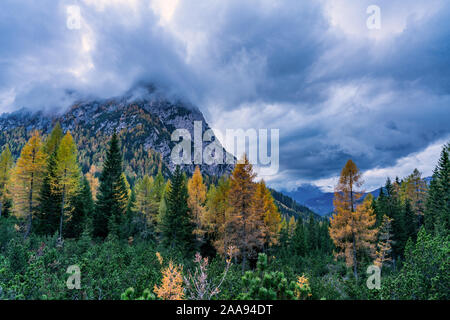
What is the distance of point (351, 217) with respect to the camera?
61.9 ft

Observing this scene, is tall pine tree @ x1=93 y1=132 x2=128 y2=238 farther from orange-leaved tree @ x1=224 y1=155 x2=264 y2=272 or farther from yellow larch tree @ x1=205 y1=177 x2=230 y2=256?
orange-leaved tree @ x1=224 y1=155 x2=264 y2=272

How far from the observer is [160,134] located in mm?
196500

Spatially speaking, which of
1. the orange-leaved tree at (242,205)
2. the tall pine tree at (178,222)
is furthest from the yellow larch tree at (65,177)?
the orange-leaved tree at (242,205)

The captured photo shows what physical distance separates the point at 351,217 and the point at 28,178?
107ft

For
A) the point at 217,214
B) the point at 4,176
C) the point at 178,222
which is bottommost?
the point at 178,222

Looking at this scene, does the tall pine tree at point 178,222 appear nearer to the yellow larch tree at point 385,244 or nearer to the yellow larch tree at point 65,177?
the yellow larch tree at point 65,177

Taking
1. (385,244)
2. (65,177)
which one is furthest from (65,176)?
(385,244)

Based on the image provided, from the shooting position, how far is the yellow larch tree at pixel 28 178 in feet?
71.8

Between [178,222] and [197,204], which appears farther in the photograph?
[197,204]

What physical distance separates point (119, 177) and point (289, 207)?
194507 mm

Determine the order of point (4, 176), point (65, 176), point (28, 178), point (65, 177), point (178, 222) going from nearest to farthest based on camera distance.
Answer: point (65, 177), point (65, 176), point (28, 178), point (178, 222), point (4, 176)

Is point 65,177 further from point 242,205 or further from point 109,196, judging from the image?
point 242,205

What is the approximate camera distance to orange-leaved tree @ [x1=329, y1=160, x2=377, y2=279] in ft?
61.4
